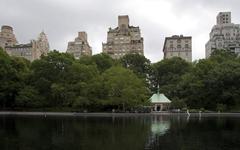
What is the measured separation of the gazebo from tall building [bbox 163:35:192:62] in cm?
7241

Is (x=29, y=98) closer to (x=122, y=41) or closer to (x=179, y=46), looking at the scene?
(x=122, y=41)

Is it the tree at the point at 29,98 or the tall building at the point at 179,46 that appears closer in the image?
the tree at the point at 29,98

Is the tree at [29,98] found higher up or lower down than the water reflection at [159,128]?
higher up

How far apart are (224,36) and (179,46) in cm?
2522

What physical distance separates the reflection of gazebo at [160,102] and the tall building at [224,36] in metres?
73.0

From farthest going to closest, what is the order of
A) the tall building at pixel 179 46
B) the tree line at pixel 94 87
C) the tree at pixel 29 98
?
the tall building at pixel 179 46 < the tree at pixel 29 98 < the tree line at pixel 94 87

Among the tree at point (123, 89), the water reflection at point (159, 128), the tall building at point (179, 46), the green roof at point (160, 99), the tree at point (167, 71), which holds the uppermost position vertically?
the tall building at point (179, 46)

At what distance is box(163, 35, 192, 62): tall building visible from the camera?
157750mm

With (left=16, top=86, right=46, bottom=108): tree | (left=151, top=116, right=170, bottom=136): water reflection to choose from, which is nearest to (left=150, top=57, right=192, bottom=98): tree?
(left=16, top=86, right=46, bottom=108): tree

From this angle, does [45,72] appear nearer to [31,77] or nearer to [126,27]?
[31,77]

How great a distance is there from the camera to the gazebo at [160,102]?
87500 millimetres

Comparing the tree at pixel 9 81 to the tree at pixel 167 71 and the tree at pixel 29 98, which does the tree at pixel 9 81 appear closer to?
the tree at pixel 29 98

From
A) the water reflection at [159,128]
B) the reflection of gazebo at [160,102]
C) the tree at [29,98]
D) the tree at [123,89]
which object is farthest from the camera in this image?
the reflection of gazebo at [160,102]

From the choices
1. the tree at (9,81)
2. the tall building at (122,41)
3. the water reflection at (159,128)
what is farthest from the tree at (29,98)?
the tall building at (122,41)
